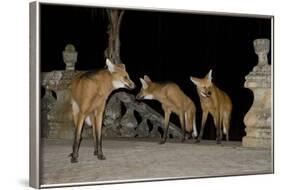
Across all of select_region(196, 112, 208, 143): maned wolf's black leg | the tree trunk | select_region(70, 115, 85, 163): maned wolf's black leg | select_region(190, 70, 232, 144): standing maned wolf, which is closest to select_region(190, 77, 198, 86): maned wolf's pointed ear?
select_region(190, 70, 232, 144): standing maned wolf

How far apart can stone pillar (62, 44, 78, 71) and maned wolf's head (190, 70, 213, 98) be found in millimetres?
1272

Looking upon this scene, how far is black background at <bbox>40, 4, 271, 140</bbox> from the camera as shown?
646cm

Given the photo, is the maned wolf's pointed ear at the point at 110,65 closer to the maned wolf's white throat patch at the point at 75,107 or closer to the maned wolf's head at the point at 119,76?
the maned wolf's head at the point at 119,76

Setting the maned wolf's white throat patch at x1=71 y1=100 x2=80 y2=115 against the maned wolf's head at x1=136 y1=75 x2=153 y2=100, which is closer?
the maned wolf's white throat patch at x1=71 y1=100 x2=80 y2=115

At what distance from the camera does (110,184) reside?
21.9ft

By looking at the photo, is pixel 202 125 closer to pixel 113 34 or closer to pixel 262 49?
pixel 262 49

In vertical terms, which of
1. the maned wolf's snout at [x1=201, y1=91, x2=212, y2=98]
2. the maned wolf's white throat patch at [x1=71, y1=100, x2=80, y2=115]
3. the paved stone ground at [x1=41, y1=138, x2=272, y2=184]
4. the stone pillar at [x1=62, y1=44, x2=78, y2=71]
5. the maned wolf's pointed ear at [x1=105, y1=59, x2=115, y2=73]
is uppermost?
the stone pillar at [x1=62, y1=44, x2=78, y2=71]

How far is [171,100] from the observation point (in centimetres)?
716

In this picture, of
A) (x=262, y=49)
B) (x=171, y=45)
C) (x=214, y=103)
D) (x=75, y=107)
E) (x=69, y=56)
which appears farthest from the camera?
(x=262, y=49)

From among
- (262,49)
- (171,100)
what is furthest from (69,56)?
(262,49)

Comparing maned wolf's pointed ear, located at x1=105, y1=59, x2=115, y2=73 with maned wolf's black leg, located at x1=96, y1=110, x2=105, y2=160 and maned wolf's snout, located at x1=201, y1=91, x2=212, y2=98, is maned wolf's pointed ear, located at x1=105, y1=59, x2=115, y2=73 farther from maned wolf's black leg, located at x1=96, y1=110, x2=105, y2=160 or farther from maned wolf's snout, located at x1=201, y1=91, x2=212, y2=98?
maned wolf's snout, located at x1=201, y1=91, x2=212, y2=98

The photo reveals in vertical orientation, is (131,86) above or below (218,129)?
above

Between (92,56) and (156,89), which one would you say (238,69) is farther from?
(92,56)

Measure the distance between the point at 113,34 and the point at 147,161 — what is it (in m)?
1.21
